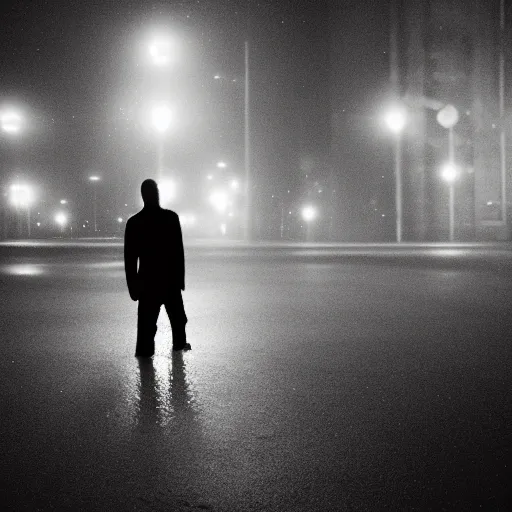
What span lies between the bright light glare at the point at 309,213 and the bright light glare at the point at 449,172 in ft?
44.4

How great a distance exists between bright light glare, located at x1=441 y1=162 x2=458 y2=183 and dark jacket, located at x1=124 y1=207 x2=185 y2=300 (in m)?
41.7

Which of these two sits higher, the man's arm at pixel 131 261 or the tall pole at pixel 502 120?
the tall pole at pixel 502 120

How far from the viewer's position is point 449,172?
44656 millimetres

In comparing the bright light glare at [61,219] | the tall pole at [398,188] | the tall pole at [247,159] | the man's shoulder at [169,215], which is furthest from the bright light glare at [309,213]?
the bright light glare at [61,219]

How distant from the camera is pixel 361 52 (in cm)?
4741

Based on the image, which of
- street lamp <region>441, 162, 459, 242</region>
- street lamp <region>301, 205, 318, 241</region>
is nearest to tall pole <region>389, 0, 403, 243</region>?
street lamp <region>441, 162, 459, 242</region>

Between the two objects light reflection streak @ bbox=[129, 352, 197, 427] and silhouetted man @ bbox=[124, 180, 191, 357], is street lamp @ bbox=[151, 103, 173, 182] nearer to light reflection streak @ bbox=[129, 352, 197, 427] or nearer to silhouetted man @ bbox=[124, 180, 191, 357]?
silhouetted man @ bbox=[124, 180, 191, 357]

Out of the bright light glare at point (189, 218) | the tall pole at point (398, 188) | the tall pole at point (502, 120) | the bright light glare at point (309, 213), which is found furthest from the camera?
the bright light glare at point (189, 218)

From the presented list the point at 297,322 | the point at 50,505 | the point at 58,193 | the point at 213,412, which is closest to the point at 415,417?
the point at 213,412

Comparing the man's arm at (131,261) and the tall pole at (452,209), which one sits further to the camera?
the tall pole at (452,209)

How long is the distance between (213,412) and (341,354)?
2.39 metres

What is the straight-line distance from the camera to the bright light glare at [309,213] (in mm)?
55834

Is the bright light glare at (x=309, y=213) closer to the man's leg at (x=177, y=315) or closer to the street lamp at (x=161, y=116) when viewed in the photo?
the street lamp at (x=161, y=116)

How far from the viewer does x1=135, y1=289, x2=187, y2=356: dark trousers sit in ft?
20.5
